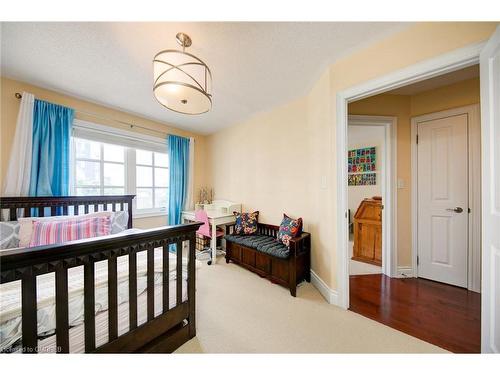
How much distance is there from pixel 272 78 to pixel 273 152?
3.40ft

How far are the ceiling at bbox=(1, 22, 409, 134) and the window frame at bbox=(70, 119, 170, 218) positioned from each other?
443 millimetres

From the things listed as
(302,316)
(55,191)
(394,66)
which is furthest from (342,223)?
(55,191)

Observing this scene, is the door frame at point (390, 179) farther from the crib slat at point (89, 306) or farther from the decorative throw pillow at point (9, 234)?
the decorative throw pillow at point (9, 234)

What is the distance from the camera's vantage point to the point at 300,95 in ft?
7.84

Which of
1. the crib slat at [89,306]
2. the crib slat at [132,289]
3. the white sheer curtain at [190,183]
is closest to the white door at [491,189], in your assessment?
the crib slat at [132,289]

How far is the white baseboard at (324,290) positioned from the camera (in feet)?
5.84

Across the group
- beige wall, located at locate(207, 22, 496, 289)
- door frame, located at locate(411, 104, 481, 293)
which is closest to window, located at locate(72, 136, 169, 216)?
beige wall, located at locate(207, 22, 496, 289)

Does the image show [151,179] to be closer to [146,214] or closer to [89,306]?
[146,214]

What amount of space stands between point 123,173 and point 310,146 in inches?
113

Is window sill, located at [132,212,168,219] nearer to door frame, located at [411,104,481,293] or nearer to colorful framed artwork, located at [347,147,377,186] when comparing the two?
colorful framed artwork, located at [347,147,377,186]

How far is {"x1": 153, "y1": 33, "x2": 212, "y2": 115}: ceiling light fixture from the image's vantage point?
3.94 ft

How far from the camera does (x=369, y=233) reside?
115 inches

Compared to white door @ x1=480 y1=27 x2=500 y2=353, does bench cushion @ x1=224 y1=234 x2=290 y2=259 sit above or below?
below
